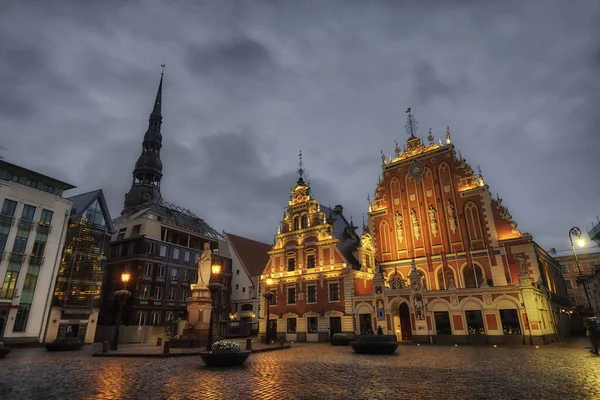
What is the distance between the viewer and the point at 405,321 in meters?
33.5

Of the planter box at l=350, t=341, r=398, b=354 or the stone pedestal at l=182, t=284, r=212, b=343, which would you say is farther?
the stone pedestal at l=182, t=284, r=212, b=343

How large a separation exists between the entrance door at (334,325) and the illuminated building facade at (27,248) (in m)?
28.7

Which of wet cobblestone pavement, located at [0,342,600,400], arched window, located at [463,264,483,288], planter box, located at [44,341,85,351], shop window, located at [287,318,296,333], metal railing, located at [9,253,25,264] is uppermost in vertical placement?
metal railing, located at [9,253,25,264]

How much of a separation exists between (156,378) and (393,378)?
8.14m

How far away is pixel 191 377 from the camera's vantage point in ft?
39.5

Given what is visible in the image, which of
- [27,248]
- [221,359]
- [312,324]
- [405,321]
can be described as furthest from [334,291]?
[27,248]

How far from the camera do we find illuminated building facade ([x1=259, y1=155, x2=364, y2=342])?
3584 centimetres

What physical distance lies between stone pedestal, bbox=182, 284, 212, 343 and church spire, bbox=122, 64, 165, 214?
45584 mm

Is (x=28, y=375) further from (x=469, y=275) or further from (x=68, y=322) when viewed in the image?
(x=469, y=275)

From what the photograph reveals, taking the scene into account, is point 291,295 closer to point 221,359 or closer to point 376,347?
point 376,347

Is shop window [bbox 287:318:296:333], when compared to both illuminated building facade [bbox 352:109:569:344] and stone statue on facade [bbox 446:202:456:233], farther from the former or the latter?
stone statue on facade [bbox 446:202:456:233]

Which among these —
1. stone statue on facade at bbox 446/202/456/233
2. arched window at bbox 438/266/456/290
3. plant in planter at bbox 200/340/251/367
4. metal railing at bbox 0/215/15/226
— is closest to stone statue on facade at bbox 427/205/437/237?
stone statue on facade at bbox 446/202/456/233

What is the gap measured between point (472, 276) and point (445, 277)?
7.89ft

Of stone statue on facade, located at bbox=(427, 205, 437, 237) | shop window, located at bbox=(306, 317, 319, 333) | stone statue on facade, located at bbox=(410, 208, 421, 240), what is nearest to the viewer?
stone statue on facade, located at bbox=(427, 205, 437, 237)
